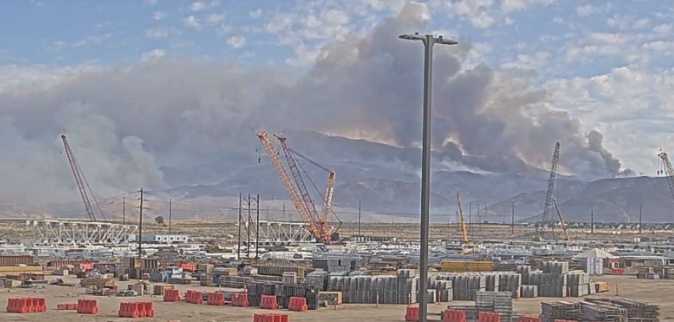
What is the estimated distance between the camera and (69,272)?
92125 millimetres

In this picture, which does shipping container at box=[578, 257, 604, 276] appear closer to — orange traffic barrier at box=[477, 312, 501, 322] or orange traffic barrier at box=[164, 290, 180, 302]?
orange traffic barrier at box=[164, 290, 180, 302]

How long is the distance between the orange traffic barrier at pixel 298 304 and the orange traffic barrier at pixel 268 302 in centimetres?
93

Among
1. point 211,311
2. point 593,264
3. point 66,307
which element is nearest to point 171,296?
point 211,311

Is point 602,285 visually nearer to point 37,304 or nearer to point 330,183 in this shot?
point 37,304

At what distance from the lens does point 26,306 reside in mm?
52656

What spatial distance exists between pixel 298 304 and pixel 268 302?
2.17 meters

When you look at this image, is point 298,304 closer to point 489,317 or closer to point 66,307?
point 66,307

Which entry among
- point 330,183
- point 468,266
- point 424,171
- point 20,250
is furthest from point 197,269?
point 330,183

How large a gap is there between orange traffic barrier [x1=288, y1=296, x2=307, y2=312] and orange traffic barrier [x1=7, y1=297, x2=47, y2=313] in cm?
1335

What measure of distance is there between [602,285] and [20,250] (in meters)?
84.5

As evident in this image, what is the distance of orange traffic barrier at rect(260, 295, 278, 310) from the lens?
2237 inches

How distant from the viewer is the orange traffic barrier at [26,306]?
52.1 meters

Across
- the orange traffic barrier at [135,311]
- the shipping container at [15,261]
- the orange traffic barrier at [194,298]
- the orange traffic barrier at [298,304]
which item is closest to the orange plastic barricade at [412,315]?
the orange traffic barrier at [298,304]

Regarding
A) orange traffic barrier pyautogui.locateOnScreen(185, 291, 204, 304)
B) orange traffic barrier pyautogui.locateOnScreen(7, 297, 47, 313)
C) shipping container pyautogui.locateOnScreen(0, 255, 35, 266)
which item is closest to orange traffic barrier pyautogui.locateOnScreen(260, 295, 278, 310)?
orange traffic barrier pyautogui.locateOnScreen(185, 291, 204, 304)
